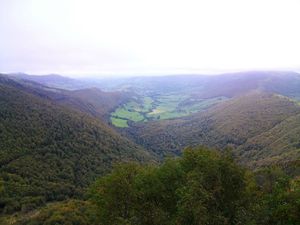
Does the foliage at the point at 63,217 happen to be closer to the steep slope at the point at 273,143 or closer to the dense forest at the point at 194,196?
the dense forest at the point at 194,196

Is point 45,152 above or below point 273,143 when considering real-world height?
above

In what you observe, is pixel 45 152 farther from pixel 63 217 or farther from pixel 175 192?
pixel 175 192

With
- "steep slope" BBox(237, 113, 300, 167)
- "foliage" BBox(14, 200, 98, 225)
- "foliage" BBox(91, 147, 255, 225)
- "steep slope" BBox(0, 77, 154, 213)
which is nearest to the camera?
"foliage" BBox(91, 147, 255, 225)

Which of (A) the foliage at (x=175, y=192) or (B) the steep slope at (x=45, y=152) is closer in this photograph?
(A) the foliage at (x=175, y=192)

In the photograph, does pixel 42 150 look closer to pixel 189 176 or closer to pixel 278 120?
pixel 189 176

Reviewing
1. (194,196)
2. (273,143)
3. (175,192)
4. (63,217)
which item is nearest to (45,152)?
(63,217)

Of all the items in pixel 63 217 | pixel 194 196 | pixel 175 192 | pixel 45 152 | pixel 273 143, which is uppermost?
pixel 194 196

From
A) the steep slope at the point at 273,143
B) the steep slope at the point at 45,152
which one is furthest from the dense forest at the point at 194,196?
the steep slope at the point at 273,143

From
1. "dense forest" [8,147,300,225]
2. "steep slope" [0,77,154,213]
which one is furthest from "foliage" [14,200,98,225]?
"steep slope" [0,77,154,213]

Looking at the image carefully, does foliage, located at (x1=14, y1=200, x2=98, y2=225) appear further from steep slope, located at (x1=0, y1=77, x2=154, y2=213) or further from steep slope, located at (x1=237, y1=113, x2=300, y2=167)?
steep slope, located at (x1=237, y1=113, x2=300, y2=167)
